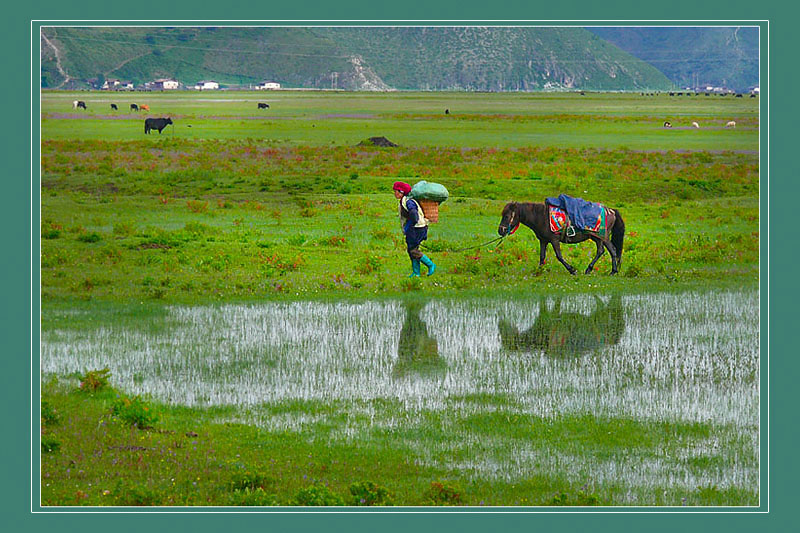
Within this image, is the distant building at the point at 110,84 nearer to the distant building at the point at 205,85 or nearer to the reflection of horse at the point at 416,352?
the distant building at the point at 205,85

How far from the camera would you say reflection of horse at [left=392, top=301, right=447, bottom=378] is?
15086 mm

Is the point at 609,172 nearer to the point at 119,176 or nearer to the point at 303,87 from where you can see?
the point at 303,87

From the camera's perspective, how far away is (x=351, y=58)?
21.0 meters

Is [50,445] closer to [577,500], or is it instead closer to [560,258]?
[577,500]

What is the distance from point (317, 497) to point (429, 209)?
29.6 feet

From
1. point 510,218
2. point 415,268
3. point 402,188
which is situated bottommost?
point 415,268

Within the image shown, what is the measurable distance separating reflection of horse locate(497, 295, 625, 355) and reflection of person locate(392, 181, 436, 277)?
2.61 m

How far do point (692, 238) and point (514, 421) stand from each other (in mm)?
11805

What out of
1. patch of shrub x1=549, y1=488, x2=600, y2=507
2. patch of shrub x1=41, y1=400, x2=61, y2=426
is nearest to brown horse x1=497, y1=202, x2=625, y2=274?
patch of shrub x1=549, y1=488, x2=600, y2=507

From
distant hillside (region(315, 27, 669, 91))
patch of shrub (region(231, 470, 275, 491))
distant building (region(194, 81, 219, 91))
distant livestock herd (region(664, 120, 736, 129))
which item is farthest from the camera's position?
distant livestock herd (region(664, 120, 736, 129))

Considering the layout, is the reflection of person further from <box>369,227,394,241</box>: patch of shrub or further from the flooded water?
<box>369,227,394,241</box>: patch of shrub

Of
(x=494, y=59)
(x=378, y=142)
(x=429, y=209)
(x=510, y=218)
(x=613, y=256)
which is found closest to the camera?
(x=429, y=209)

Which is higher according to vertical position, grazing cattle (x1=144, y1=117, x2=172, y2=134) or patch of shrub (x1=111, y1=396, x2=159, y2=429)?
grazing cattle (x1=144, y1=117, x2=172, y2=134)

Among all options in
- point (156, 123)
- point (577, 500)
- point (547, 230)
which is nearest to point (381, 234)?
point (547, 230)
